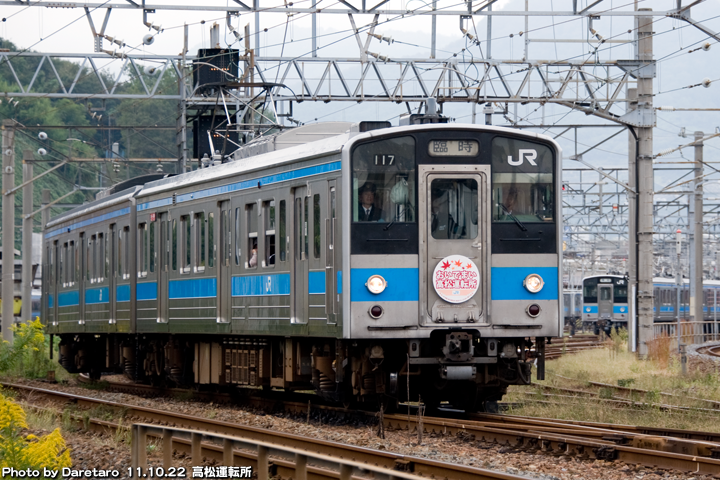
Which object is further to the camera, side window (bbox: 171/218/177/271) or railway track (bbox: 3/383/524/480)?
side window (bbox: 171/218/177/271)

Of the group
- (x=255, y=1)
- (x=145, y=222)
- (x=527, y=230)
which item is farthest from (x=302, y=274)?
(x=255, y=1)

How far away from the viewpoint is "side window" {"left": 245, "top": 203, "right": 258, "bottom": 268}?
14.2 meters

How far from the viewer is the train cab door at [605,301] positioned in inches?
2016

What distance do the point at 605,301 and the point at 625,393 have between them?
35.5 meters

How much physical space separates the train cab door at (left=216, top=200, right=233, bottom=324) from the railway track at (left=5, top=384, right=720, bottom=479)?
2270 millimetres

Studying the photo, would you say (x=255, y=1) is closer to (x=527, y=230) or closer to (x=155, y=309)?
(x=155, y=309)

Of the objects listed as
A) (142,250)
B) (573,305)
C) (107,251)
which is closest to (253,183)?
(142,250)

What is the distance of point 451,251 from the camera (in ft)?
39.2

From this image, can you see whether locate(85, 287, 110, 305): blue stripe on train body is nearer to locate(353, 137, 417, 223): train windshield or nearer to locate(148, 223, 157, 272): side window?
locate(148, 223, 157, 272): side window

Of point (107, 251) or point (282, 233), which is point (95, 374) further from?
point (282, 233)

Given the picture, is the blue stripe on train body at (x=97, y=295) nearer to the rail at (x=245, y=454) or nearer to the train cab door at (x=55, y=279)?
the train cab door at (x=55, y=279)

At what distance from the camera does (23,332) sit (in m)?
22.5

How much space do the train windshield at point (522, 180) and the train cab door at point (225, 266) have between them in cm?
428

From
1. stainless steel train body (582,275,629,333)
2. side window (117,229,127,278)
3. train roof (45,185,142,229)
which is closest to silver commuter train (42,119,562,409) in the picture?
train roof (45,185,142,229)
